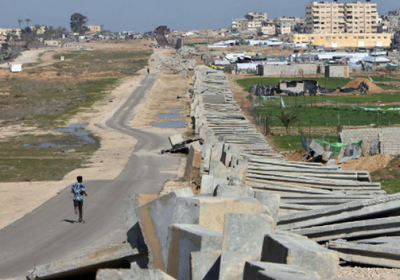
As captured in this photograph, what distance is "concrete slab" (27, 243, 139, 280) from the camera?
8.95 m

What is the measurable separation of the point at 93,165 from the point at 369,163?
12.2m

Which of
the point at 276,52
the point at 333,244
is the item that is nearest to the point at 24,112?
the point at 333,244

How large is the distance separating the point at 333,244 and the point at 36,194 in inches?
543

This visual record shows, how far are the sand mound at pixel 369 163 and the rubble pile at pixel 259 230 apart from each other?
667 centimetres

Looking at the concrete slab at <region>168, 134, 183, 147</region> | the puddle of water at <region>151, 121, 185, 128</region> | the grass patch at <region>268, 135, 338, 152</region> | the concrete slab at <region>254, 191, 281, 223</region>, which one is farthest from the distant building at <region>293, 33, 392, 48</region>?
the concrete slab at <region>254, 191, 281, 223</region>

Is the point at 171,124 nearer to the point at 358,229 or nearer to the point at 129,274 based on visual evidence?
the point at 358,229

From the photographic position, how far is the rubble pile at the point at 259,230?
6.09 m

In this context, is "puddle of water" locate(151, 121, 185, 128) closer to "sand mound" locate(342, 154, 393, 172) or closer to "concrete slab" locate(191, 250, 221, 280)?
"sand mound" locate(342, 154, 393, 172)

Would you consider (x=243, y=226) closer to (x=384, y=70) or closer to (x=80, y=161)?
(x=80, y=161)

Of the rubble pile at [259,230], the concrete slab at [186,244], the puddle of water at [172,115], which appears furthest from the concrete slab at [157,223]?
the puddle of water at [172,115]

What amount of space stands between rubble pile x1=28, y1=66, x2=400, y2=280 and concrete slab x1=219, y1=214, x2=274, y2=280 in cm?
1

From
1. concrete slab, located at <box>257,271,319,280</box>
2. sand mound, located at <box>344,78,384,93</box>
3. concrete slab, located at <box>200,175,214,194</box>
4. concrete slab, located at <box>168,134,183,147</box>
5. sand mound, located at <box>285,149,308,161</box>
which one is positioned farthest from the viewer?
sand mound, located at <box>344,78,384,93</box>

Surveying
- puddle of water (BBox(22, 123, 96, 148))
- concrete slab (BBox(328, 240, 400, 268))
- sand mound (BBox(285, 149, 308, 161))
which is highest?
concrete slab (BBox(328, 240, 400, 268))

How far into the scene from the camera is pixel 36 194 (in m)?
20.5
